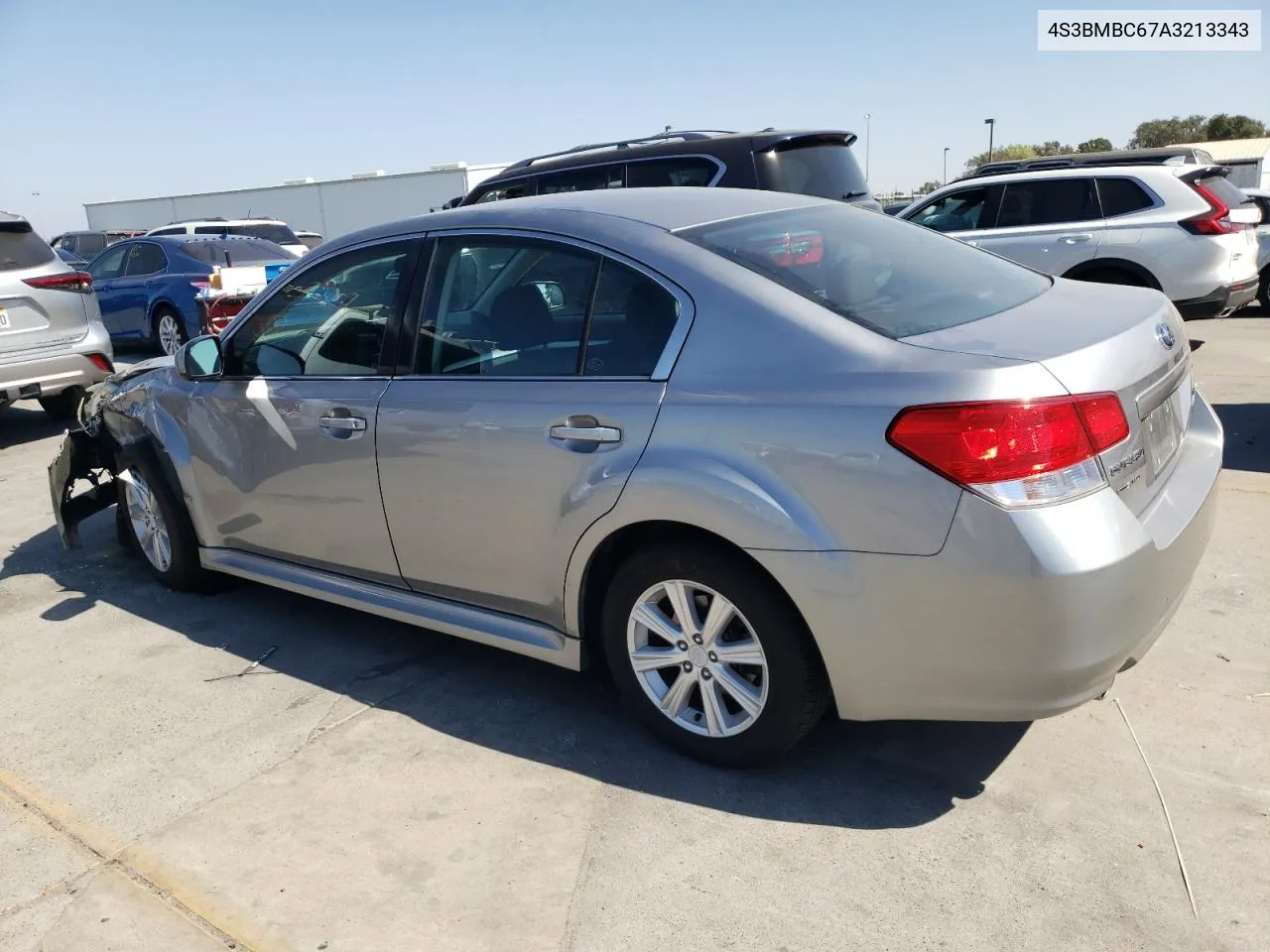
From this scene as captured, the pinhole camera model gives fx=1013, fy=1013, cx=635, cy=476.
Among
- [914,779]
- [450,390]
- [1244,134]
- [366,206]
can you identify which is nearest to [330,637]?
[450,390]

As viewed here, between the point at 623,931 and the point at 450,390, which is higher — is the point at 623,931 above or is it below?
below

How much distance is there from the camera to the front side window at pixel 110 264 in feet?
42.1

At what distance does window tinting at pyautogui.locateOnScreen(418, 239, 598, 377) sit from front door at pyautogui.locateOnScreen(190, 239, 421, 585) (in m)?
0.19

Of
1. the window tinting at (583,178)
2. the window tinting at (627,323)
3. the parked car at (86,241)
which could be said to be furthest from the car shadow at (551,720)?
the parked car at (86,241)

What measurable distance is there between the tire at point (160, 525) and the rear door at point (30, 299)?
3.71 meters

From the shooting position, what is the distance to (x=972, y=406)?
246 centimetres

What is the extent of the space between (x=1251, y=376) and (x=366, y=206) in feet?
110

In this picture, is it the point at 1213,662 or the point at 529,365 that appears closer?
the point at 529,365

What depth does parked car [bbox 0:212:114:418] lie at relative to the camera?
25.5 ft

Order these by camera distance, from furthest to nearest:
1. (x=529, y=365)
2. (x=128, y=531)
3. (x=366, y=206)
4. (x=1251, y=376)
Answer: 1. (x=366, y=206)
2. (x=1251, y=376)
3. (x=128, y=531)
4. (x=529, y=365)

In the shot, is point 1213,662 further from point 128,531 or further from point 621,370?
point 128,531

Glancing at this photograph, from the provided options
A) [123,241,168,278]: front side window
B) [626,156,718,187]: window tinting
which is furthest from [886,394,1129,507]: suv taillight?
[123,241,168,278]: front side window

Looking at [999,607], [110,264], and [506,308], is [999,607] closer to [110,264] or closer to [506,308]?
[506,308]

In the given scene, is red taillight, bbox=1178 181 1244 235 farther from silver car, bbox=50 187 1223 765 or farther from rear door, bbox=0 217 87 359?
rear door, bbox=0 217 87 359
